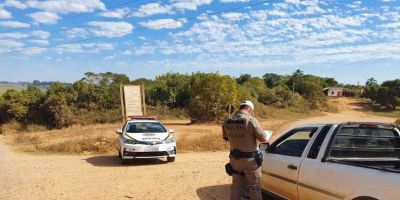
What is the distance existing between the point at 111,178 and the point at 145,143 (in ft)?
8.67

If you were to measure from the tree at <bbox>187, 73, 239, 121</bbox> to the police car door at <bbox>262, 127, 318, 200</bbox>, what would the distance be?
2257 centimetres

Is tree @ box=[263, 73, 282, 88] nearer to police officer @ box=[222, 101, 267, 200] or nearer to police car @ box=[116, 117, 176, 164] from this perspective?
police car @ box=[116, 117, 176, 164]

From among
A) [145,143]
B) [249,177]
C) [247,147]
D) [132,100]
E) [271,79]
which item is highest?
[271,79]

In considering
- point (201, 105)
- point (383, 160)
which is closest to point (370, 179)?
point (383, 160)

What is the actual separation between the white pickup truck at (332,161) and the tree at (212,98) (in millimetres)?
22994

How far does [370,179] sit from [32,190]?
24.4 feet

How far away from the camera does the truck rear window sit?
612 cm

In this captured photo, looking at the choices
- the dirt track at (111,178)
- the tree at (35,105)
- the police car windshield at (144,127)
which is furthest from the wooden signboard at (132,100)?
the tree at (35,105)

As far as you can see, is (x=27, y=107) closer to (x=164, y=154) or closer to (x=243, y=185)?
(x=164, y=154)

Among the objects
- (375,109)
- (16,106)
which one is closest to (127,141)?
(16,106)

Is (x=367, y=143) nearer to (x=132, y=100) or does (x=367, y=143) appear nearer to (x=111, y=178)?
(x=111, y=178)

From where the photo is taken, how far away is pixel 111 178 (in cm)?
1095

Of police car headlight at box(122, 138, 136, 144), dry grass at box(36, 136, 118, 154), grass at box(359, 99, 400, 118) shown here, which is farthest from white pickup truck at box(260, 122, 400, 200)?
grass at box(359, 99, 400, 118)

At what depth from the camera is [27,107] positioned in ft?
132
